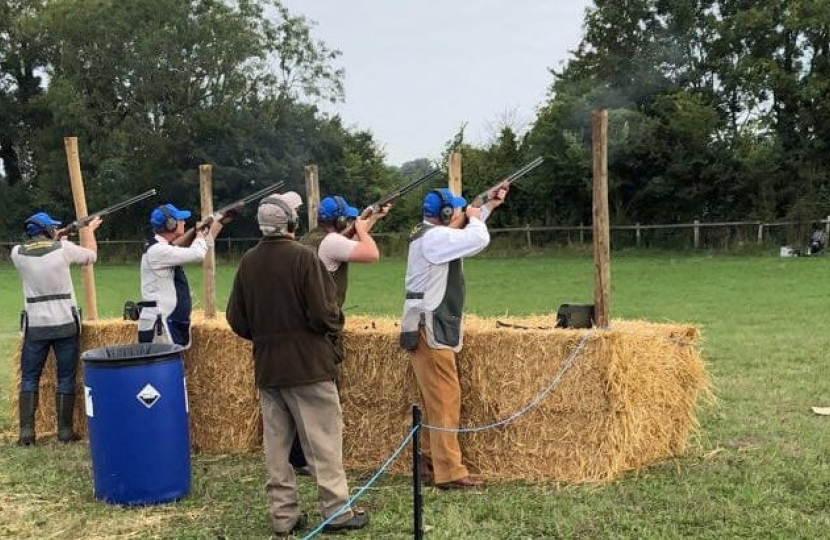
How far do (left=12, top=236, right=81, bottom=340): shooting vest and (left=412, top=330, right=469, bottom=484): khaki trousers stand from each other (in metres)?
3.26

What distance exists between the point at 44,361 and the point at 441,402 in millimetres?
3718

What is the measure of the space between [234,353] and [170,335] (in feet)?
1.72

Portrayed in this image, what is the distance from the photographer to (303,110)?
133 feet

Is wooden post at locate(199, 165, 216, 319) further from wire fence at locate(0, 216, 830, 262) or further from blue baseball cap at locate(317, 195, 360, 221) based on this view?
wire fence at locate(0, 216, 830, 262)

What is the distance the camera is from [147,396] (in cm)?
546

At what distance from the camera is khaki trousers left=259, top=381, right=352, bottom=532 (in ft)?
15.9

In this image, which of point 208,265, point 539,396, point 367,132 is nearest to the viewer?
point 539,396

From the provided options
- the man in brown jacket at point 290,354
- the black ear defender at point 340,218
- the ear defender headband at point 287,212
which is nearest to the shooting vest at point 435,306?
the black ear defender at point 340,218

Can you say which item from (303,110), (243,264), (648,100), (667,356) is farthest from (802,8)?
(243,264)

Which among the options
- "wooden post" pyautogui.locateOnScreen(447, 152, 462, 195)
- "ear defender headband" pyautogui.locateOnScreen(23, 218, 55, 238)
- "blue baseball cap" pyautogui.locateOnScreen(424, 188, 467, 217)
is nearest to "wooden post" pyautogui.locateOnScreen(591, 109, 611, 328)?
"blue baseball cap" pyautogui.locateOnScreen(424, 188, 467, 217)

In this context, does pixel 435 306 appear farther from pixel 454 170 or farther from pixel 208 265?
pixel 208 265

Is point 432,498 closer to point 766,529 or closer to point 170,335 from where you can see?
point 766,529

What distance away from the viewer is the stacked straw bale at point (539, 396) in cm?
568

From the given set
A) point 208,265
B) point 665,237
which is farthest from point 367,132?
point 208,265
